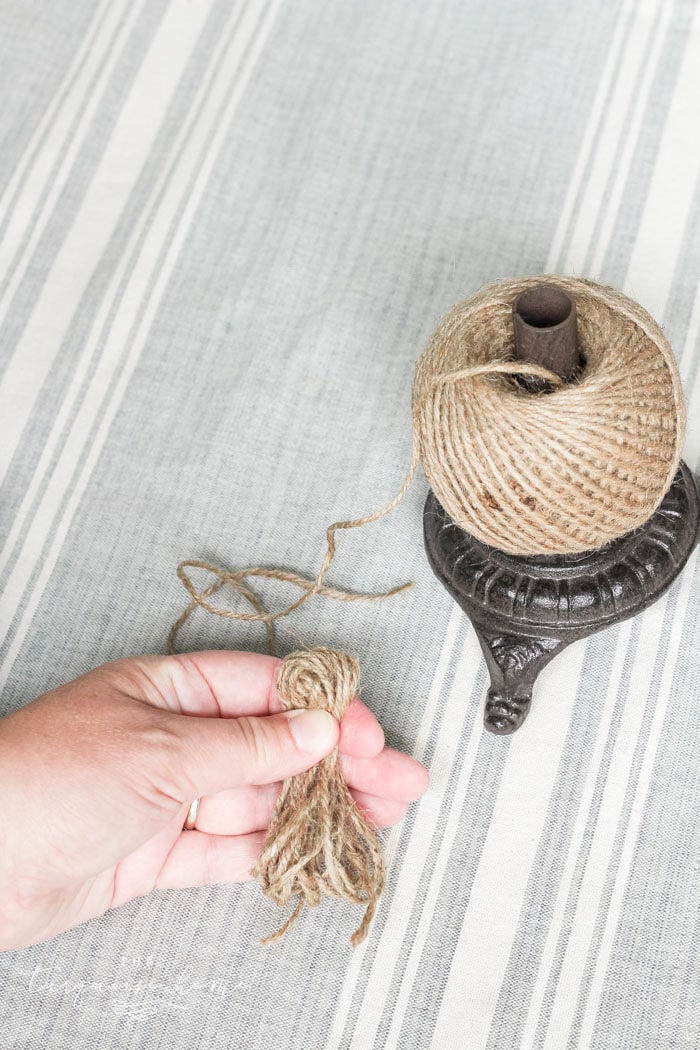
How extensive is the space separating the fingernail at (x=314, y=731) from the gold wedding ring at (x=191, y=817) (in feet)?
0.30

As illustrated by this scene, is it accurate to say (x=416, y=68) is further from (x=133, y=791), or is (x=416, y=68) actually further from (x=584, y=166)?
(x=133, y=791)

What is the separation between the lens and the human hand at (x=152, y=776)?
602 millimetres

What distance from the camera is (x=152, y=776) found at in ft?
1.98

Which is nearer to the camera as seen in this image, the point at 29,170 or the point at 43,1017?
the point at 43,1017

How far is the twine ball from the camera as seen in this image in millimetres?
547

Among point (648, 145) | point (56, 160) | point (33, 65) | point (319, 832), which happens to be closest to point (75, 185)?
point (56, 160)

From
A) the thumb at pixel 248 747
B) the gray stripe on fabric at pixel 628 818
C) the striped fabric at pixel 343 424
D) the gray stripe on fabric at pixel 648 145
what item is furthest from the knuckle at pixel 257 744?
the gray stripe on fabric at pixel 648 145

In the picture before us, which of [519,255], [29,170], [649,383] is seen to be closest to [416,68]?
[519,255]

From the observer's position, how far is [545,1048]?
0.63 m

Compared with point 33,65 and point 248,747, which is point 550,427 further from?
point 33,65

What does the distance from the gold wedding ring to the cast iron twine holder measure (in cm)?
20

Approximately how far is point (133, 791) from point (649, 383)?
37 cm

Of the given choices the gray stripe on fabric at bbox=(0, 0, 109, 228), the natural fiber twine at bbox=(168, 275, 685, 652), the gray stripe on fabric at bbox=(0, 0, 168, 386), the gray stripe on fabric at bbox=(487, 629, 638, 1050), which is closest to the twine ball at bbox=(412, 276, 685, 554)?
the natural fiber twine at bbox=(168, 275, 685, 652)

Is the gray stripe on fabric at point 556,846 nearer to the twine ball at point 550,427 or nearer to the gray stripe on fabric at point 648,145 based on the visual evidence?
the twine ball at point 550,427
